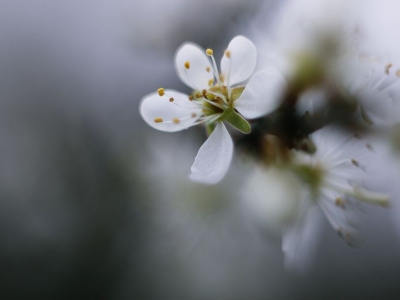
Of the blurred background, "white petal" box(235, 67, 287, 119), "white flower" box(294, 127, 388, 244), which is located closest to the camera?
"white petal" box(235, 67, 287, 119)

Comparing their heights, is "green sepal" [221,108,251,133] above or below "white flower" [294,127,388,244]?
above

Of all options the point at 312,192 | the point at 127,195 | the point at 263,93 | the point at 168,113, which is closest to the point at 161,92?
the point at 168,113

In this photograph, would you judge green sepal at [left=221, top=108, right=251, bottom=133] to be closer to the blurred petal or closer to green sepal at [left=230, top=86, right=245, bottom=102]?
green sepal at [left=230, top=86, right=245, bottom=102]

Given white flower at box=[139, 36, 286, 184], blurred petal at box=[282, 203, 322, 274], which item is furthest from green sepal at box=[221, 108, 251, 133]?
blurred petal at box=[282, 203, 322, 274]

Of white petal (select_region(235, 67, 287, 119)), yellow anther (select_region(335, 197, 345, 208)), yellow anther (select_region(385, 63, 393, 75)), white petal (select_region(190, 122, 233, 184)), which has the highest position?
white petal (select_region(235, 67, 287, 119))

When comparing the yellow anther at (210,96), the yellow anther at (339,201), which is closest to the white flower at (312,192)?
the yellow anther at (339,201)

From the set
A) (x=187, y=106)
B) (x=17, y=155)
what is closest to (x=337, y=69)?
(x=187, y=106)
